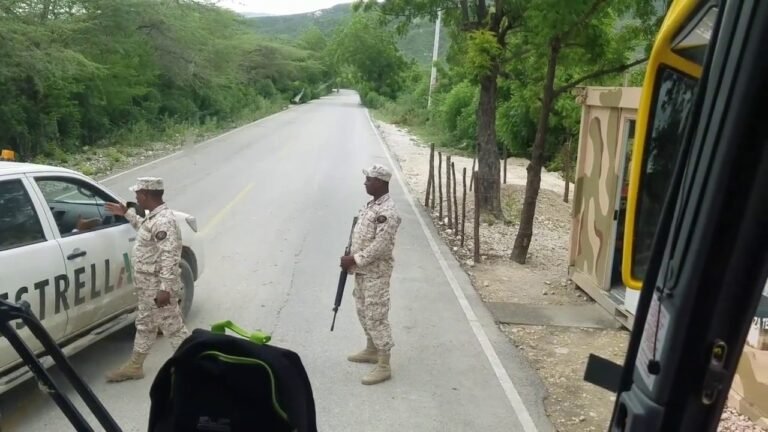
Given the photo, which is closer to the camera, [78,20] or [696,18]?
[696,18]

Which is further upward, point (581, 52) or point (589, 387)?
point (581, 52)

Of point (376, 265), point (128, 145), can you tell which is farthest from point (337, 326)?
point (128, 145)

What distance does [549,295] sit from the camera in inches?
367

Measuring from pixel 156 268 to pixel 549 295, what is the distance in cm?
538

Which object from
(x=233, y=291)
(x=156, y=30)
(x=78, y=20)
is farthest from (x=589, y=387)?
(x=156, y=30)

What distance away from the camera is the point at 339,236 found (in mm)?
12102

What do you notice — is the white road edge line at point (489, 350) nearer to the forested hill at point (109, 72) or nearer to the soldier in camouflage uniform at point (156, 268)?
the soldier in camouflage uniform at point (156, 268)

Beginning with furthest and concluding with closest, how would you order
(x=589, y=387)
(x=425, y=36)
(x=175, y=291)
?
(x=425, y=36), (x=589, y=387), (x=175, y=291)

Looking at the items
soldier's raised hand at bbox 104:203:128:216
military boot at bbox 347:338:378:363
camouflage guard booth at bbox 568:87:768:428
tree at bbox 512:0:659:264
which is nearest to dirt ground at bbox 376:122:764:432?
camouflage guard booth at bbox 568:87:768:428

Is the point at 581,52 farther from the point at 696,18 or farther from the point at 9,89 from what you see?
the point at 9,89

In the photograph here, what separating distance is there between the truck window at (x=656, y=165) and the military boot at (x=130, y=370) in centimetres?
466

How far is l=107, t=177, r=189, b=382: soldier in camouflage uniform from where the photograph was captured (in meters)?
5.43

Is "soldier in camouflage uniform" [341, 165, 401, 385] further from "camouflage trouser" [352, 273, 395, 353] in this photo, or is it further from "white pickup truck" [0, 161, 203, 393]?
"white pickup truck" [0, 161, 203, 393]

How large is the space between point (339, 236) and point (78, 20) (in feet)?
46.5
